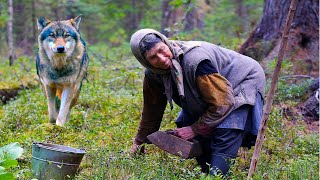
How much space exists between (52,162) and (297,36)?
583 centimetres

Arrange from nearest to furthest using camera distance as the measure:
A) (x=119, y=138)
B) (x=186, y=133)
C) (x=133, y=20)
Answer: (x=186, y=133), (x=119, y=138), (x=133, y=20)

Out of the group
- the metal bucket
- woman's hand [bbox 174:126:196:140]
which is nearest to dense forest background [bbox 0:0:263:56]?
woman's hand [bbox 174:126:196:140]

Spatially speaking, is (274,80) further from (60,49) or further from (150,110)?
(60,49)

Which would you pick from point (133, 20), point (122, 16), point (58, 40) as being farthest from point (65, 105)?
point (133, 20)

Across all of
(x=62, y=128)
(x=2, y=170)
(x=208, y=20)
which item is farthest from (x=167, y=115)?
(x=208, y=20)

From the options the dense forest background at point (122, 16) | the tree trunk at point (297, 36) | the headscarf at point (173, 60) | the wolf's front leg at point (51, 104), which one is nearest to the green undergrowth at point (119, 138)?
the wolf's front leg at point (51, 104)

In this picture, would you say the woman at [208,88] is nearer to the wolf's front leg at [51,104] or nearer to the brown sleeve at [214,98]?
the brown sleeve at [214,98]

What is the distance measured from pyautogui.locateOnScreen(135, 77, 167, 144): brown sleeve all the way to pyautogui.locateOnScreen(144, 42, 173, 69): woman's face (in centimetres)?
73

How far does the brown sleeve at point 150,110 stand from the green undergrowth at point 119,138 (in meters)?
0.25

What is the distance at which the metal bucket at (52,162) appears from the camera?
13.5 ft

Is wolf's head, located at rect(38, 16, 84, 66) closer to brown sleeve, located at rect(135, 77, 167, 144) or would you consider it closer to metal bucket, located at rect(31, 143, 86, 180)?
brown sleeve, located at rect(135, 77, 167, 144)

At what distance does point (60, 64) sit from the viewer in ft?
22.9

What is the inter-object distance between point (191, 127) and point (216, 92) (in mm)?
469

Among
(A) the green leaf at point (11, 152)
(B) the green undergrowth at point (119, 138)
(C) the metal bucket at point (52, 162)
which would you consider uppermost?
(A) the green leaf at point (11, 152)
